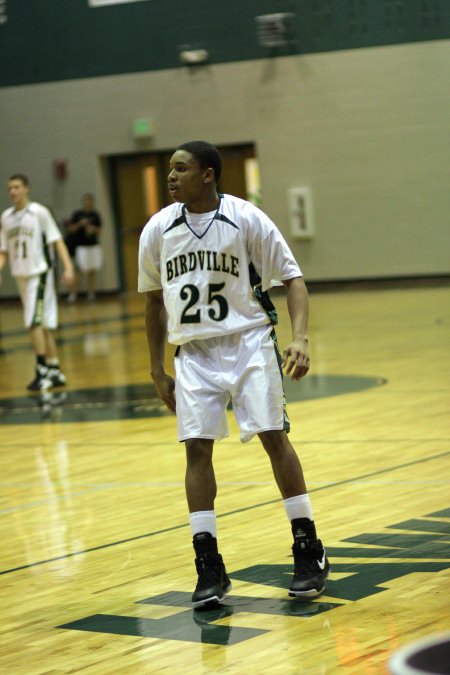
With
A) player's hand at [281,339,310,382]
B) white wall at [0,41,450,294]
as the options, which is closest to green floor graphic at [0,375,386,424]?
player's hand at [281,339,310,382]

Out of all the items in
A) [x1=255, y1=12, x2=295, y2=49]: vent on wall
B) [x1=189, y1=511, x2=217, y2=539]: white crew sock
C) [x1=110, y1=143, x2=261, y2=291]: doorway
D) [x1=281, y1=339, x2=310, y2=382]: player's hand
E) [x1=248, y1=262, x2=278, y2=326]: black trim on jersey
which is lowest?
[x1=189, y1=511, x2=217, y2=539]: white crew sock

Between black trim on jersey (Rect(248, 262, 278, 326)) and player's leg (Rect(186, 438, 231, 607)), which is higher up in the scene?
black trim on jersey (Rect(248, 262, 278, 326))

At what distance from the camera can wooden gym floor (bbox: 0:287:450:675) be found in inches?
168

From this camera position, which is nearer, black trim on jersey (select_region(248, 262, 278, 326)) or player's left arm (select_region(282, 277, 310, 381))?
player's left arm (select_region(282, 277, 310, 381))

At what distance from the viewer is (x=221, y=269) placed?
15.9 feet

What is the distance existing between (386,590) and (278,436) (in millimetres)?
666

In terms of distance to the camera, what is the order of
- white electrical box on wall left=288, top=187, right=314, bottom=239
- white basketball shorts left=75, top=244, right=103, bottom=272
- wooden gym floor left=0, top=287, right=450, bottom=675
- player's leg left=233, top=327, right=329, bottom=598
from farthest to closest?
white basketball shorts left=75, top=244, right=103, bottom=272 → white electrical box on wall left=288, top=187, right=314, bottom=239 → player's leg left=233, top=327, right=329, bottom=598 → wooden gym floor left=0, top=287, right=450, bottom=675

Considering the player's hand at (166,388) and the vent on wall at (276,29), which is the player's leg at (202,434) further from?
the vent on wall at (276,29)

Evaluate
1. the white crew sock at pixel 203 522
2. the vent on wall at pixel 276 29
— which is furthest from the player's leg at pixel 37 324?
the vent on wall at pixel 276 29

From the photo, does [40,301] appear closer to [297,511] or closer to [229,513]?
[229,513]

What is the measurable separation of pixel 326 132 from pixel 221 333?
17.7 metres

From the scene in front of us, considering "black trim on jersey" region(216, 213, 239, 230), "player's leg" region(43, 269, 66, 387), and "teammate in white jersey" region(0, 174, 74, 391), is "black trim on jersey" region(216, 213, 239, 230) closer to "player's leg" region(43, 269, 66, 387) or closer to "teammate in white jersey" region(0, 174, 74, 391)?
"teammate in white jersey" region(0, 174, 74, 391)

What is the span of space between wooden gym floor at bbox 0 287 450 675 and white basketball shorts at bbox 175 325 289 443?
0.63 metres

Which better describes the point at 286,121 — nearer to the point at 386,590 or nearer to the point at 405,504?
the point at 405,504
